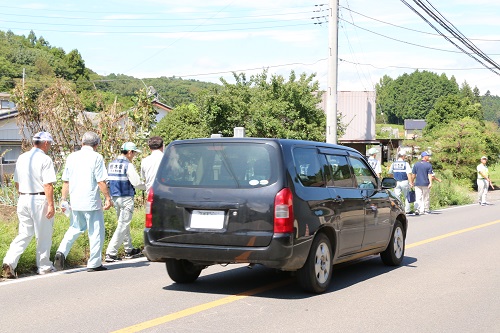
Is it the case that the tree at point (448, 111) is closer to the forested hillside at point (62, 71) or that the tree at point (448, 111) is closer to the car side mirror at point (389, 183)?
the forested hillside at point (62, 71)


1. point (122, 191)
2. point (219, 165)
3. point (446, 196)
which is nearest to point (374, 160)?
point (122, 191)

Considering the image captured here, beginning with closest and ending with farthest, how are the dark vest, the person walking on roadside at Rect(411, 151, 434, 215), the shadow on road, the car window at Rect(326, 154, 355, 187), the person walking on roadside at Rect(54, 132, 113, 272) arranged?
the shadow on road < the car window at Rect(326, 154, 355, 187) < the person walking on roadside at Rect(54, 132, 113, 272) < the dark vest < the person walking on roadside at Rect(411, 151, 434, 215)

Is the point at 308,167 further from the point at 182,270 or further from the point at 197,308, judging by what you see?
the point at 197,308

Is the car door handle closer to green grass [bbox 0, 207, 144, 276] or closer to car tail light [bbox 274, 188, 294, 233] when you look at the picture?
car tail light [bbox 274, 188, 294, 233]

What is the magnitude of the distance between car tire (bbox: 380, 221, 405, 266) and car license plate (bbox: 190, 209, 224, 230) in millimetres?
3503

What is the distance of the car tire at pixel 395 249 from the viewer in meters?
10.1

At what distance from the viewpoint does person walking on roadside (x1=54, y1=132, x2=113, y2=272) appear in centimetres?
918

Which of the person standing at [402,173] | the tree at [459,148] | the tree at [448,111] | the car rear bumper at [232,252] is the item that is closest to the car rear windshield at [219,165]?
the car rear bumper at [232,252]

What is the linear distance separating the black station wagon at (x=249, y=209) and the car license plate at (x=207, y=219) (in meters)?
0.01

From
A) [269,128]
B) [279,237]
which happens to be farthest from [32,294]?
[269,128]

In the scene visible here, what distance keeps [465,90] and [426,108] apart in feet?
31.6

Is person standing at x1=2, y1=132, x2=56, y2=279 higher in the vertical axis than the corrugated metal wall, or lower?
lower

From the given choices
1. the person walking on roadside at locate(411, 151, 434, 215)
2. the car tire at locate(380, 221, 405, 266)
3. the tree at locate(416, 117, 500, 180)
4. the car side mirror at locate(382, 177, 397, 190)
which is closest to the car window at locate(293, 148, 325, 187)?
the car side mirror at locate(382, 177, 397, 190)

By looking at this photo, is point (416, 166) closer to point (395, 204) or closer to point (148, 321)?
point (395, 204)
